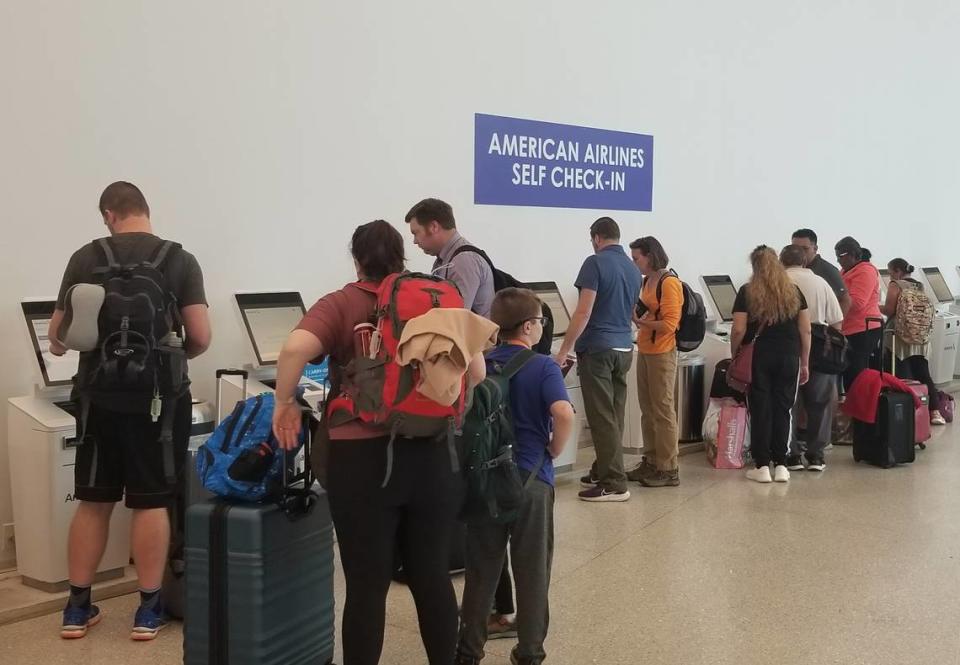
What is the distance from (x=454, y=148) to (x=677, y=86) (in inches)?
93.9

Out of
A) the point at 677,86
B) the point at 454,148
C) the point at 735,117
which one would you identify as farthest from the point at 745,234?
the point at 454,148

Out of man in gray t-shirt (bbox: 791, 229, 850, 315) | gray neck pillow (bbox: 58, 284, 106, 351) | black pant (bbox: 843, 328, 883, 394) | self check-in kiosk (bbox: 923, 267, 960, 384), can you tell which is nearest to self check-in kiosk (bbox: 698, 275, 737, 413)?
man in gray t-shirt (bbox: 791, 229, 850, 315)

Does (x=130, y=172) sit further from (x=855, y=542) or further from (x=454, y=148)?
(x=855, y=542)

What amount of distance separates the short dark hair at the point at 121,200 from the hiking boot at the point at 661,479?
3210mm

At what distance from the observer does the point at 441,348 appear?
7.18 feet

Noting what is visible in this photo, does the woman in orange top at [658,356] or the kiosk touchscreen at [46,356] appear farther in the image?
the woman in orange top at [658,356]

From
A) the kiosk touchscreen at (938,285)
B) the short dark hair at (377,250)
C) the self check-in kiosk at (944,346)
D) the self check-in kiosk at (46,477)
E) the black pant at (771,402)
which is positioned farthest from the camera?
the kiosk touchscreen at (938,285)

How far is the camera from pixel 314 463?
2.43 metres

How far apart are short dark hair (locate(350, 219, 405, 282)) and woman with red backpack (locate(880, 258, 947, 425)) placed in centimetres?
607

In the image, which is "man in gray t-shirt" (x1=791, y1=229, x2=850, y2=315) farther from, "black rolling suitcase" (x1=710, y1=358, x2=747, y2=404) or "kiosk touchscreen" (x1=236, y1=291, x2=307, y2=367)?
"kiosk touchscreen" (x1=236, y1=291, x2=307, y2=367)

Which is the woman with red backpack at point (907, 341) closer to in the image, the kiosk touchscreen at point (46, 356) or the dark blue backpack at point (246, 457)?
the kiosk touchscreen at point (46, 356)

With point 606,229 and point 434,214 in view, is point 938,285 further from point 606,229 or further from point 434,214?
point 434,214

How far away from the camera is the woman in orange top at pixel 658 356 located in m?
5.30

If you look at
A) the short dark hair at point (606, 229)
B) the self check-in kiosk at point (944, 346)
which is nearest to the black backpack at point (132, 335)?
the short dark hair at point (606, 229)
